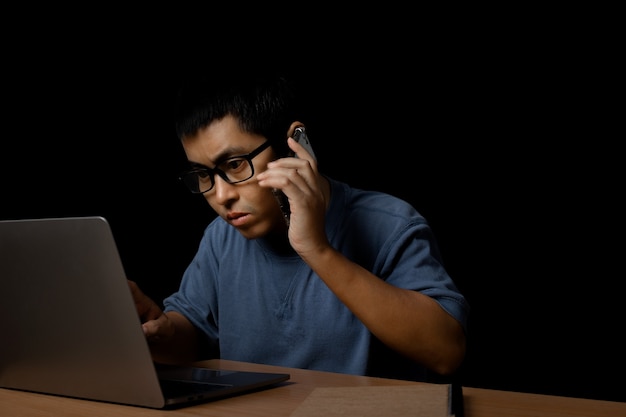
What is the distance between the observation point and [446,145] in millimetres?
2105

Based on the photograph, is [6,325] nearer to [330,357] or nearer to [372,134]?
[330,357]

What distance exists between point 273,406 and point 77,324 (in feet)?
0.90

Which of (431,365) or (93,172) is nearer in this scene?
(431,365)

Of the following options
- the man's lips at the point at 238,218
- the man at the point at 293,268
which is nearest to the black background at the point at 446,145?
the man at the point at 293,268

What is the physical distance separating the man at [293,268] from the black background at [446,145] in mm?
500

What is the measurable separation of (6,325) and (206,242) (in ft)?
2.44

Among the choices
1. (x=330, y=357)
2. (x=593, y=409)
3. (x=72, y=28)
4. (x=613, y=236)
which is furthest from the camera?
(x=72, y=28)

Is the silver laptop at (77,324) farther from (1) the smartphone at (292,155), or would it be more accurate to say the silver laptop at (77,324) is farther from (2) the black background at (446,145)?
(2) the black background at (446,145)

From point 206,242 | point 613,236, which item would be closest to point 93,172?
point 206,242

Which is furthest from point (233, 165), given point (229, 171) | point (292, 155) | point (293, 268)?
point (293, 268)

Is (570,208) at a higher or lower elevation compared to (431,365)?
higher

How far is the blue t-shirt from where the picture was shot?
1.44 m

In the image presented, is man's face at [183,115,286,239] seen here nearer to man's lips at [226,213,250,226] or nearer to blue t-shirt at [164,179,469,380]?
man's lips at [226,213,250,226]

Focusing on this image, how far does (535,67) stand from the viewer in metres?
1.99
